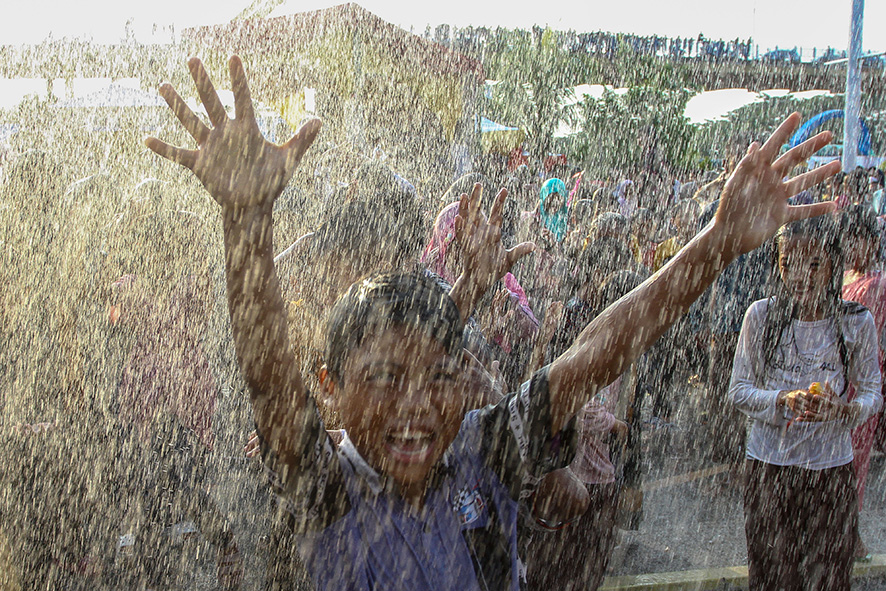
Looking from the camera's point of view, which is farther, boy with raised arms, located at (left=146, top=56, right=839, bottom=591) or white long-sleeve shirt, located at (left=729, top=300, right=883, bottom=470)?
white long-sleeve shirt, located at (left=729, top=300, right=883, bottom=470)

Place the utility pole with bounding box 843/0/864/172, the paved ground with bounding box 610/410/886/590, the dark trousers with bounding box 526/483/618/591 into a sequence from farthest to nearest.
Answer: the utility pole with bounding box 843/0/864/172 → the paved ground with bounding box 610/410/886/590 → the dark trousers with bounding box 526/483/618/591

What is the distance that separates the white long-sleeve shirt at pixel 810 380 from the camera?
3203mm

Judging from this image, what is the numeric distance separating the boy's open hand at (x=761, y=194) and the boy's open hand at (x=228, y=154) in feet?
2.86

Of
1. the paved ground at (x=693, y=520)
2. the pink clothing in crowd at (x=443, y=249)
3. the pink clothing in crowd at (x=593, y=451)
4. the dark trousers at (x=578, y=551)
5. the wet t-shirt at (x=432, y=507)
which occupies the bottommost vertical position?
the paved ground at (x=693, y=520)

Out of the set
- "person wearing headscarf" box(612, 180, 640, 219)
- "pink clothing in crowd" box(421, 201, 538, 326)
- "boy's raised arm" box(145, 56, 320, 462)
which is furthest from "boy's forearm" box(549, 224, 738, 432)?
"person wearing headscarf" box(612, 180, 640, 219)

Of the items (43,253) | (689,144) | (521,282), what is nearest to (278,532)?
(43,253)

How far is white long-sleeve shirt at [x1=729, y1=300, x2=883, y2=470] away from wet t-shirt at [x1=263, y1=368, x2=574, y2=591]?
2023 mm

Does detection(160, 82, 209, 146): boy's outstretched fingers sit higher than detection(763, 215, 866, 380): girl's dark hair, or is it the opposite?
detection(160, 82, 209, 146): boy's outstretched fingers

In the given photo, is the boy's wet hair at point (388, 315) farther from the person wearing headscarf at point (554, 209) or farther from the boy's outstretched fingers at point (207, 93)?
the person wearing headscarf at point (554, 209)

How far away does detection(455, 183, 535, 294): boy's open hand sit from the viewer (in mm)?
2432

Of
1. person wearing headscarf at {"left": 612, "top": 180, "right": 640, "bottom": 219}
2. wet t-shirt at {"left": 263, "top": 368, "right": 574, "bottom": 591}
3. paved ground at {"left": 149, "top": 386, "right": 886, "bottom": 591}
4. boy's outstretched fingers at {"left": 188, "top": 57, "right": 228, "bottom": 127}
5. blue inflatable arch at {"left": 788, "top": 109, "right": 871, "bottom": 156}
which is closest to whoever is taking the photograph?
boy's outstretched fingers at {"left": 188, "top": 57, "right": 228, "bottom": 127}

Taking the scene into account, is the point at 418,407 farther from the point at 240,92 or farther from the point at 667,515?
the point at 667,515

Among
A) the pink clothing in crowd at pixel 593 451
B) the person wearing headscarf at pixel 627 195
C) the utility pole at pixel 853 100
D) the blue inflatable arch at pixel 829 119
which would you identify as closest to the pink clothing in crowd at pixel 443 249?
the pink clothing in crowd at pixel 593 451

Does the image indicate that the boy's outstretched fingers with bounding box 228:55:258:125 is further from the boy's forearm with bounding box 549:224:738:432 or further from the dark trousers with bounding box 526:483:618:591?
the dark trousers with bounding box 526:483:618:591
